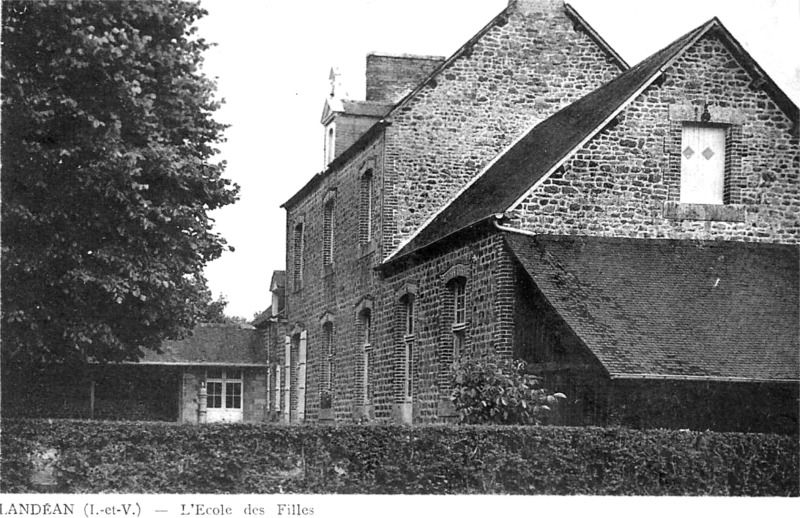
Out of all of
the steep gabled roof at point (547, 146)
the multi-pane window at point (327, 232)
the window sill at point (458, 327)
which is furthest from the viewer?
the multi-pane window at point (327, 232)

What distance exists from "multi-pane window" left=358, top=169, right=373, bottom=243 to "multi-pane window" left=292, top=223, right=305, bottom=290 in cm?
704

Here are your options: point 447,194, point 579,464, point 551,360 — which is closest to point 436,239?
point 447,194

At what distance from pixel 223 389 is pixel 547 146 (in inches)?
825

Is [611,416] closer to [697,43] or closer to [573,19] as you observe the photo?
[697,43]

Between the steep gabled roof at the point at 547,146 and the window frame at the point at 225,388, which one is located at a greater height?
the steep gabled roof at the point at 547,146

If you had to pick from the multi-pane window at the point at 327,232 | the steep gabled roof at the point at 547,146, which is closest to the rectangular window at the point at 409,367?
the steep gabled roof at the point at 547,146

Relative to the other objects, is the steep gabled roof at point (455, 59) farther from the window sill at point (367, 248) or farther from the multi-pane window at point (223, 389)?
the multi-pane window at point (223, 389)

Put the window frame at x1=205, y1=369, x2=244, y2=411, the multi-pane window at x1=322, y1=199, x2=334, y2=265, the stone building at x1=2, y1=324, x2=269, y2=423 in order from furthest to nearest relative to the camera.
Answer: the window frame at x1=205, y1=369, x2=244, y2=411 → the stone building at x1=2, y1=324, x2=269, y2=423 → the multi-pane window at x1=322, y1=199, x2=334, y2=265

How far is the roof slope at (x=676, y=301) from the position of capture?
16172 millimetres

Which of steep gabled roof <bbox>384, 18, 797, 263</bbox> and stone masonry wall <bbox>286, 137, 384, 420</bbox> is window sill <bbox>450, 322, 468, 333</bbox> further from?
stone masonry wall <bbox>286, 137, 384, 420</bbox>

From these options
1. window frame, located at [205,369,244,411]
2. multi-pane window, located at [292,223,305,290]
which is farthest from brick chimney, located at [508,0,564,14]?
window frame, located at [205,369,244,411]

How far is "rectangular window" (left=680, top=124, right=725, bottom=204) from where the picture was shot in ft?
65.9

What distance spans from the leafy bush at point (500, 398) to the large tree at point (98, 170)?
531cm

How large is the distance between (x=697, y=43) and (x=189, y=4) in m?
8.56
